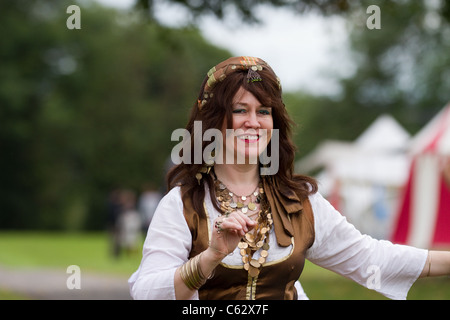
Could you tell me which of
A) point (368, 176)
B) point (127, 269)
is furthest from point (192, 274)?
point (368, 176)

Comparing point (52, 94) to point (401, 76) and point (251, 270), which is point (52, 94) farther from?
point (251, 270)

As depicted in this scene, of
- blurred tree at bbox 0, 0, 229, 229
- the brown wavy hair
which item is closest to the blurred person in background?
the brown wavy hair

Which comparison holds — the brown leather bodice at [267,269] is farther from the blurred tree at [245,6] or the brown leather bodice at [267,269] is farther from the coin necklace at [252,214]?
the blurred tree at [245,6]

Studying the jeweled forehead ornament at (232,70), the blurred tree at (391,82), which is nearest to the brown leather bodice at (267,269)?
the jeweled forehead ornament at (232,70)

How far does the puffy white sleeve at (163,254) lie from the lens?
2.83 metres

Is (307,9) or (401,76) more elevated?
(401,76)

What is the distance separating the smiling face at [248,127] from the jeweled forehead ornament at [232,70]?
8 centimetres

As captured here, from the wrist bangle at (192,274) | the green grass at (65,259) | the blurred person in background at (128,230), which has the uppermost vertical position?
the blurred person in background at (128,230)

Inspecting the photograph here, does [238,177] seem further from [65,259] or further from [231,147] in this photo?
[65,259]

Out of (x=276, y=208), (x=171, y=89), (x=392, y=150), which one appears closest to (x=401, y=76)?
(x=171, y=89)

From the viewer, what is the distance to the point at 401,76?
4241 centimetres

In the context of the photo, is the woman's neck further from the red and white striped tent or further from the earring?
the red and white striped tent

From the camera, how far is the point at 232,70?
3051 millimetres

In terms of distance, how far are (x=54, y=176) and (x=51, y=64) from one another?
6249 mm
